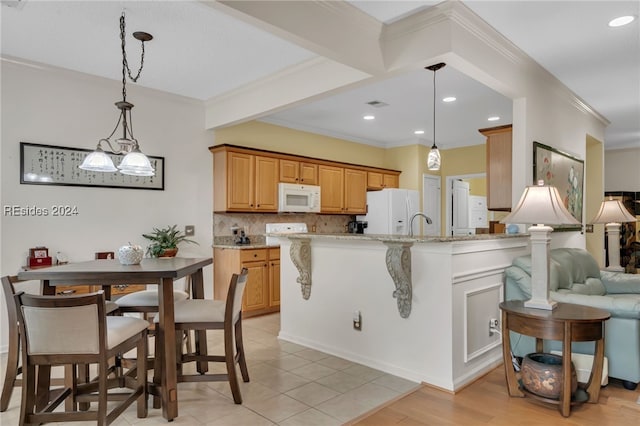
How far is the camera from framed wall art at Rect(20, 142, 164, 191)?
3750 mm

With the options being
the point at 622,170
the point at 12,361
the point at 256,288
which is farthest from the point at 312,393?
the point at 622,170

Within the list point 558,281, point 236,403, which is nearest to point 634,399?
point 558,281

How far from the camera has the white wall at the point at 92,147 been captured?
145 inches

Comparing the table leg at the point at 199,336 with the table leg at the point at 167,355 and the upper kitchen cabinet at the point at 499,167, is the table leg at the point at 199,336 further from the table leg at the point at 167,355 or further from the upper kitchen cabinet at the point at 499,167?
the upper kitchen cabinet at the point at 499,167

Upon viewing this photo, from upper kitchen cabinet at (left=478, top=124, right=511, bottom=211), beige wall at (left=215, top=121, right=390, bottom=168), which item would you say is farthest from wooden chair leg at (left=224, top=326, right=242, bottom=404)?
beige wall at (left=215, top=121, right=390, bottom=168)

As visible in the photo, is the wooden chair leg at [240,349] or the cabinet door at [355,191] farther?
the cabinet door at [355,191]

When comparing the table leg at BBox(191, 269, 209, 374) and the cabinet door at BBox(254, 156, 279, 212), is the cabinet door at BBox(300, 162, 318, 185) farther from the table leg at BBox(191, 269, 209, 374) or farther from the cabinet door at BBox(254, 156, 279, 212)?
the table leg at BBox(191, 269, 209, 374)

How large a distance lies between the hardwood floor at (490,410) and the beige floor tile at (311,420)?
0.13 meters

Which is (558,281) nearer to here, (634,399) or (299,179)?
(634,399)

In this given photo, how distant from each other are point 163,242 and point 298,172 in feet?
7.16

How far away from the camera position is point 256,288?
4.98 meters

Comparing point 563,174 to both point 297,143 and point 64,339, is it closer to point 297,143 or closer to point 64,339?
point 297,143

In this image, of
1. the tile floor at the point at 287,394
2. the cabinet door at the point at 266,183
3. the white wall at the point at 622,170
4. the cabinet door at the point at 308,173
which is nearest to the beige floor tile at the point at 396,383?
the tile floor at the point at 287,394

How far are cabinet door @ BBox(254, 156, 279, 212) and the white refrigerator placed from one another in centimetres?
201
